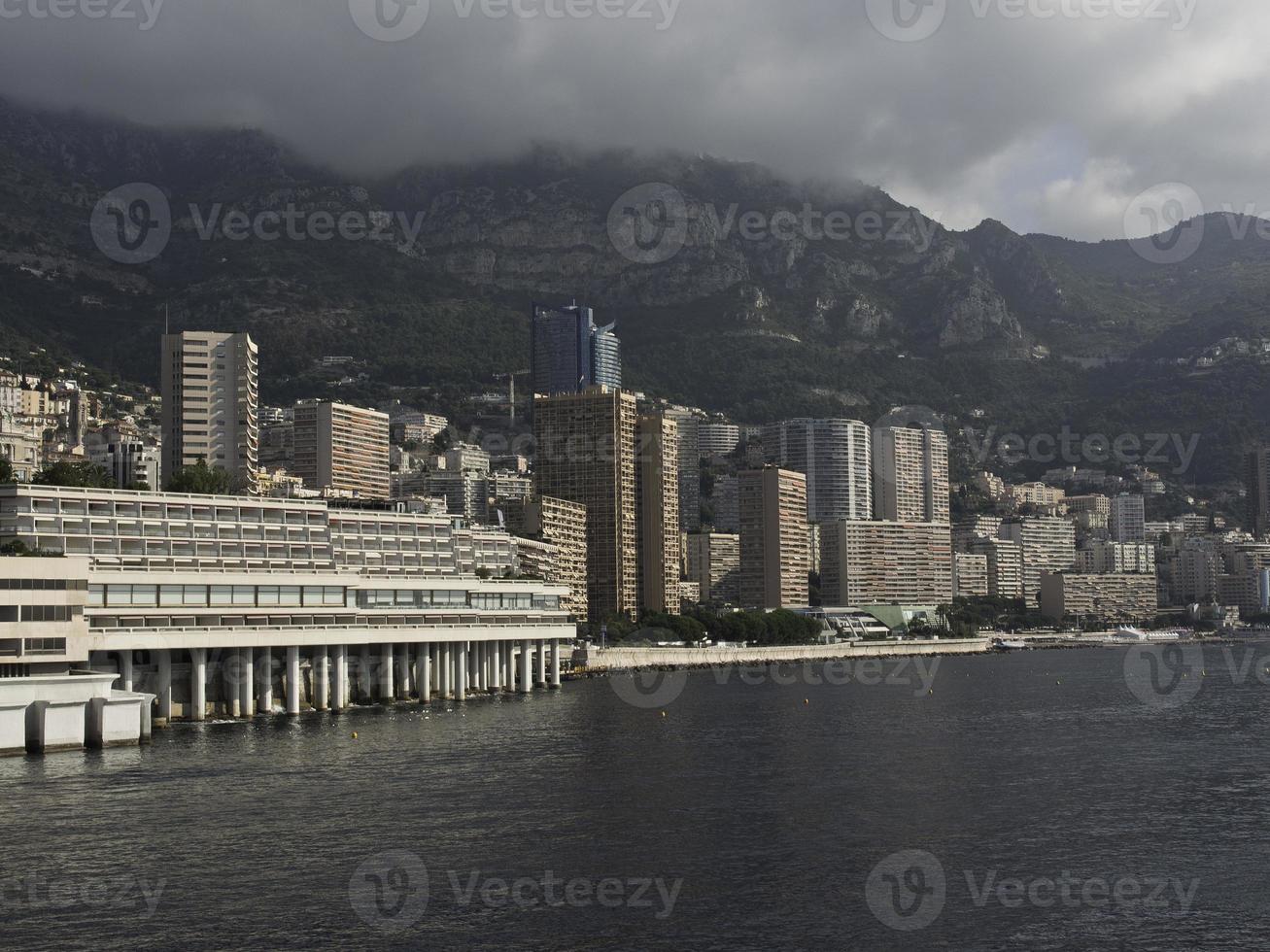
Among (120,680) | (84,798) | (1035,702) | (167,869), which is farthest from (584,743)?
(1035,702)

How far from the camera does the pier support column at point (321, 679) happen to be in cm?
10312

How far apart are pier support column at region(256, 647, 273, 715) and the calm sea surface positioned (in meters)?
7.73

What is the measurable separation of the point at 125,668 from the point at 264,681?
Result: 13.0 metres

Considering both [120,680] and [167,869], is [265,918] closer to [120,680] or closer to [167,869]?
[167,869]

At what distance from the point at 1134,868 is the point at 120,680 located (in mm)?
59611

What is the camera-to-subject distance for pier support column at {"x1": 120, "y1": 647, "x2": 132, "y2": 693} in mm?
86562

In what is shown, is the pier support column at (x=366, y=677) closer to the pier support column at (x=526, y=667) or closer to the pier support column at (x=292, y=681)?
the pier support column at (x=292, y=681)

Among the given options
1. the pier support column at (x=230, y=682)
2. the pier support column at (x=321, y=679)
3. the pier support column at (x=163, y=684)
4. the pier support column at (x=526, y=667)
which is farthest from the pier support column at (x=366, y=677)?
the pier support column at (x=163, y=684)

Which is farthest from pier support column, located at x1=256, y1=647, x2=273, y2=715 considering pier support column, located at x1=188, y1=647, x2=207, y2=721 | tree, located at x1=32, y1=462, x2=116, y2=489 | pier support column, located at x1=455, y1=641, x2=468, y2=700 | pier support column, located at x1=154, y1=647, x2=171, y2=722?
tree, located at x1=32, y1=462, x2=116, y2=489

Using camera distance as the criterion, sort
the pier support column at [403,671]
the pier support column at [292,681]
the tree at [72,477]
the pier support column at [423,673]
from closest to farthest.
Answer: the pier support column at [292,681] < the pier support column at [403,671] < the pier support column at [423,673] < the tree at [72,477]

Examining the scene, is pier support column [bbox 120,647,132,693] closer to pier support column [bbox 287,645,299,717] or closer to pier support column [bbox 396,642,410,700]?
pier support column [bbox 287,645,299,717]

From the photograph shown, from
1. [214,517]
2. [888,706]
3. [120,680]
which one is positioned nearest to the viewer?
[120,680]

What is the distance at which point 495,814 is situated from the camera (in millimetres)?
57531

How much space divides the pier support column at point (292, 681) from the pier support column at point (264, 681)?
3.85 feet
